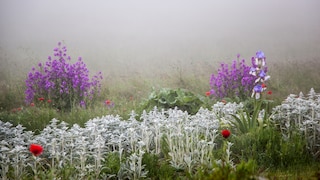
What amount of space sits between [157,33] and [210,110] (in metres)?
12.6

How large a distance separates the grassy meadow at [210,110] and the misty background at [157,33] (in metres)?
0.64

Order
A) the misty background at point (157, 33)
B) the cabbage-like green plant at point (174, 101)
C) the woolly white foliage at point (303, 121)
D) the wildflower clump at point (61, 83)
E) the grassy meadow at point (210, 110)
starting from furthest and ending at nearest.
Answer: the misty background at point (157, 33), the wildflower clump at point (61, 83), the cabbage-like green plant at point (174, 101), the woolly white foliage at point (303, 121), the grassy meadow at point (210, 110)

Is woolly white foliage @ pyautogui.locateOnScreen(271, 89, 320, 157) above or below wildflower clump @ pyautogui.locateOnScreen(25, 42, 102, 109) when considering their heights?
below

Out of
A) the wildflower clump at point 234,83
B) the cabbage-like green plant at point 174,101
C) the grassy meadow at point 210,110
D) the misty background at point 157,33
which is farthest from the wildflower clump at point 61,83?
the misty background at point 157,33

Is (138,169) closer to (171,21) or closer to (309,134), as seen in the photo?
(309,134)

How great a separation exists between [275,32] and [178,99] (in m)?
11.8

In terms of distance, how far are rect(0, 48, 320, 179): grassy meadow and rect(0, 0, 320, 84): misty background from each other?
637 millimetres

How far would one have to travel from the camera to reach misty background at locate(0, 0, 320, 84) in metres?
11.7

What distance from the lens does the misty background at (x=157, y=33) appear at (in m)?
11.7

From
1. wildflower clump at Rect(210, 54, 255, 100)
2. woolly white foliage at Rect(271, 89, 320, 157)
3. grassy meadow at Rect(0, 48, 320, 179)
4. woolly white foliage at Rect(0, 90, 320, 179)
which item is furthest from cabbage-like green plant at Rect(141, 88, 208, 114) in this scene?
woolly white foliage at Rect(271, 89, 320, 157)

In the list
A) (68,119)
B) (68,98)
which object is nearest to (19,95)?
(68,98)

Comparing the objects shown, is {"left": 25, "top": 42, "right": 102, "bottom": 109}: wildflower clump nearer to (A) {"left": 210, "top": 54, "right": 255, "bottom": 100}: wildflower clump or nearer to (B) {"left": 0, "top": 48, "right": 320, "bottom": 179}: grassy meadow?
(B) {"left": 0, "top": 48, "right": 320, "bottom": 179}: grassy meadow

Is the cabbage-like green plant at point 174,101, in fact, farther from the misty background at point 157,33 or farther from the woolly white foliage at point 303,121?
the misty background at point 157,33

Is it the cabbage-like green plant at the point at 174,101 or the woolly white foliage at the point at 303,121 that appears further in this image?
the cabbage-like green plant at the point at 174,101
